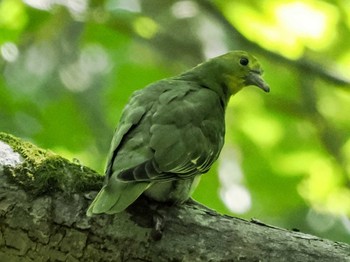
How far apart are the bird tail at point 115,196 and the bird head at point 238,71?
5.28ft

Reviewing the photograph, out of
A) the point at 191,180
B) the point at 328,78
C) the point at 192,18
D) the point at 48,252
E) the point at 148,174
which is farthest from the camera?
the point at 192,18

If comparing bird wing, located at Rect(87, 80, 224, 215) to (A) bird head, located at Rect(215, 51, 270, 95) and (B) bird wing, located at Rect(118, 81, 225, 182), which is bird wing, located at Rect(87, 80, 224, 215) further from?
(A) bird head, located at Rect(215, 51, 270, 95)

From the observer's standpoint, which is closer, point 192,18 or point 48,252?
point 48,252

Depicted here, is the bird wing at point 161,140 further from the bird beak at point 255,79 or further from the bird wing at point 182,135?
the bird beak at point 255,79

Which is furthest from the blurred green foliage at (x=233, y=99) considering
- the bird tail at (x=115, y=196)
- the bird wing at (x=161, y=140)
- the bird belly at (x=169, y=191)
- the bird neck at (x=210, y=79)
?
the bird tail at (x=115, y=196)

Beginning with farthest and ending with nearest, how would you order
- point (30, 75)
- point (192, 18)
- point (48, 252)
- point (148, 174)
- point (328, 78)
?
point (192, 18), point (30, 75), point (328, 78), point (148, 174), point (48, 252)

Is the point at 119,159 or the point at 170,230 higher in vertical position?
the point at 119,159

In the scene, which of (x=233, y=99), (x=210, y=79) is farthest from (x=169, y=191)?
(x=233, y=99)

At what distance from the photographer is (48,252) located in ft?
11.3

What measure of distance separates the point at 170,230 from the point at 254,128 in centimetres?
302

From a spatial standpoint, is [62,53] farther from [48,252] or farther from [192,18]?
[48,252]

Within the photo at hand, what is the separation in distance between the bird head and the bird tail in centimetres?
161

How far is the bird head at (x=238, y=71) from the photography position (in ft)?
17.0

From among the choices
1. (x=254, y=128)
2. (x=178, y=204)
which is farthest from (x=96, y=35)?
(x=178, y=204)
